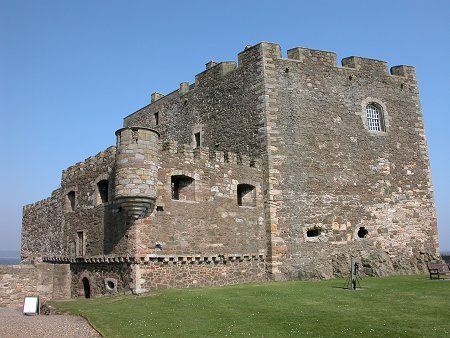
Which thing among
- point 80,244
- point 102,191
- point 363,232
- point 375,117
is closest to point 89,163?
point 102,191

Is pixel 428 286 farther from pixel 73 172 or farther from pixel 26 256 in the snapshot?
pixel 26 256

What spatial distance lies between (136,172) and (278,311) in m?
7.36

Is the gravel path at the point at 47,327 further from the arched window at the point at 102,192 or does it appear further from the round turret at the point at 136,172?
the arched window at the point at 102,192

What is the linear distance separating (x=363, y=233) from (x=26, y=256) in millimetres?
21380

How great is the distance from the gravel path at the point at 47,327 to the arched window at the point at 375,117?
17.3 metres

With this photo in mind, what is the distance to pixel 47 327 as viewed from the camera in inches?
480

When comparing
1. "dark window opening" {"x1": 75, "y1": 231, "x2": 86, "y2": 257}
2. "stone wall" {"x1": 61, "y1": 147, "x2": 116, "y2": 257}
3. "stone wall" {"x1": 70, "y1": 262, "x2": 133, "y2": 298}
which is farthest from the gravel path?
"dark window opening" {"x1": 75, "y1": 231, "x2": 86, "y2": 257}

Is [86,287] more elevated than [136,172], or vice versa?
[136,172]

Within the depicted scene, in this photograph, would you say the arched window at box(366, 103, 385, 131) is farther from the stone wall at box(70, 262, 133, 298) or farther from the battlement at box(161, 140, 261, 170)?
the stone wall at box(70, 262, 133, 298)

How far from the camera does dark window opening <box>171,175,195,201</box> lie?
18.6 metres

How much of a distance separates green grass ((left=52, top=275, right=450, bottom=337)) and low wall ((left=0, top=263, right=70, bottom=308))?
4152 millimetres

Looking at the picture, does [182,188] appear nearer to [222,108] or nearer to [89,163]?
[89,163]

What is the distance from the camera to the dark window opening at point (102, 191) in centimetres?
2017

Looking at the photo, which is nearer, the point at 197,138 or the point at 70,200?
the point at 70,200
